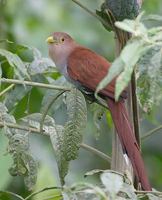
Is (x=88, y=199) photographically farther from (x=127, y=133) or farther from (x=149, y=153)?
(x=149, y=153)

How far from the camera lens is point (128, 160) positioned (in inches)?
70.7

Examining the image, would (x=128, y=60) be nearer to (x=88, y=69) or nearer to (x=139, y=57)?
(x=139, y=57)

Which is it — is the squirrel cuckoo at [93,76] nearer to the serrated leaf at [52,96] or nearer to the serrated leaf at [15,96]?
the serrated leaf at [52,96]

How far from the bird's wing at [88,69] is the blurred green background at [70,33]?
0.54 meters

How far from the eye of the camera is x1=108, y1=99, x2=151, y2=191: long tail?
1.74m

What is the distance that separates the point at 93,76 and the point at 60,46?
1.74 feet

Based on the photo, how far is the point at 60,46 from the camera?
2.54 m

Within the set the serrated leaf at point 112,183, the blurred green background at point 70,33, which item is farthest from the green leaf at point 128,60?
the blurred green background at point 70,33

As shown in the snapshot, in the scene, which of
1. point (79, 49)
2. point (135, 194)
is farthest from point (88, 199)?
point (79, 49)

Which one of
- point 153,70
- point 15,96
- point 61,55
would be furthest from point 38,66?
point 153,70

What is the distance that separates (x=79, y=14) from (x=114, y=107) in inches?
115

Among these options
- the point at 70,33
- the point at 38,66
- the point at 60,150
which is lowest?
the point at 70,33

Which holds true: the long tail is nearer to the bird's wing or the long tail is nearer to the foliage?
the bird's wing

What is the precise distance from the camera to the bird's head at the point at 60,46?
242 centimetres
